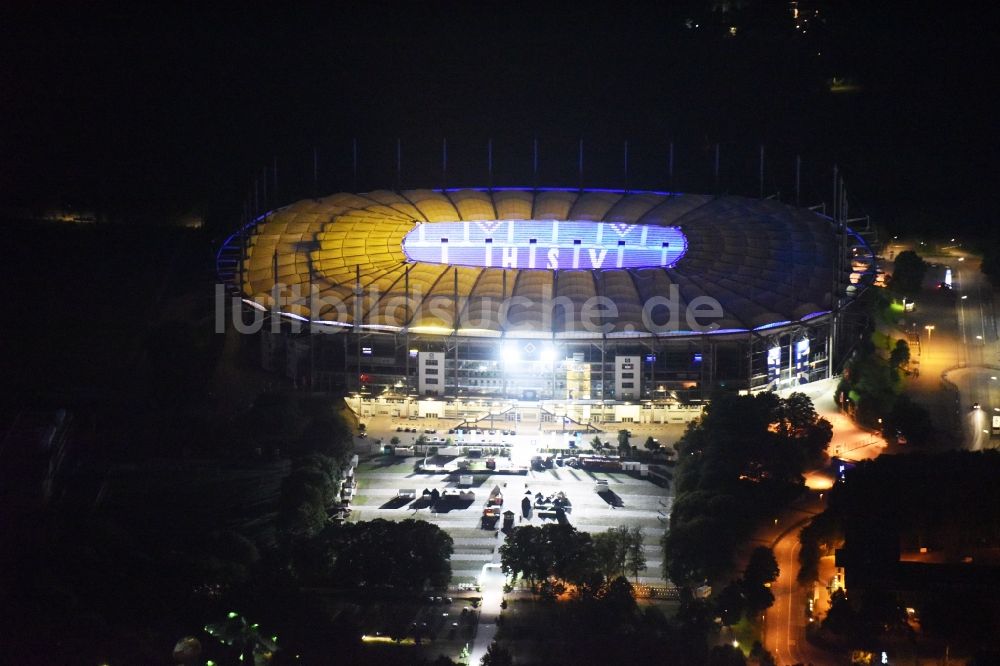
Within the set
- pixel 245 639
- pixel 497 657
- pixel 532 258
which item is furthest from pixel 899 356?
pixel 245 639

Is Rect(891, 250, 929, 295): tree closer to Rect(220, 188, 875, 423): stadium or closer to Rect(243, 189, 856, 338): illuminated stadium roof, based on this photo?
Rect(220, 188, 875, 423): stadium

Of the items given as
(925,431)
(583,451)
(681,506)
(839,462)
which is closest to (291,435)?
(583,451)

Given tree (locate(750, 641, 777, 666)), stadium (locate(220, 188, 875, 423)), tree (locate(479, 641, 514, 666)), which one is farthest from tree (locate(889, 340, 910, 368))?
tree (locate(479, 641, 514, 666))

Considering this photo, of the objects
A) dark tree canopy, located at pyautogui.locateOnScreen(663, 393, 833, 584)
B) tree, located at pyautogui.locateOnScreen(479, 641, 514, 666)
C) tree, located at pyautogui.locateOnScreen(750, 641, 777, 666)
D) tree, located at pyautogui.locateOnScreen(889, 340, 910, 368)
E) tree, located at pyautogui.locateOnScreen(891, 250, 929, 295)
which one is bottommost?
tree, located at pyautogui.locateOnScreen(750, 641, 777, 666)

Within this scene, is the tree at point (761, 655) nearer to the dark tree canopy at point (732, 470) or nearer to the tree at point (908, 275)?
the dark tree canopy at point (732, 470)

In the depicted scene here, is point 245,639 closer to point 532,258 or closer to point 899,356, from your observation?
point 532,258

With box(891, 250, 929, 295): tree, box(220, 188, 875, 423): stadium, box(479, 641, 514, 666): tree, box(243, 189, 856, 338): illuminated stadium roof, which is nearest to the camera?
box(479, 641, 514, 666): tree
